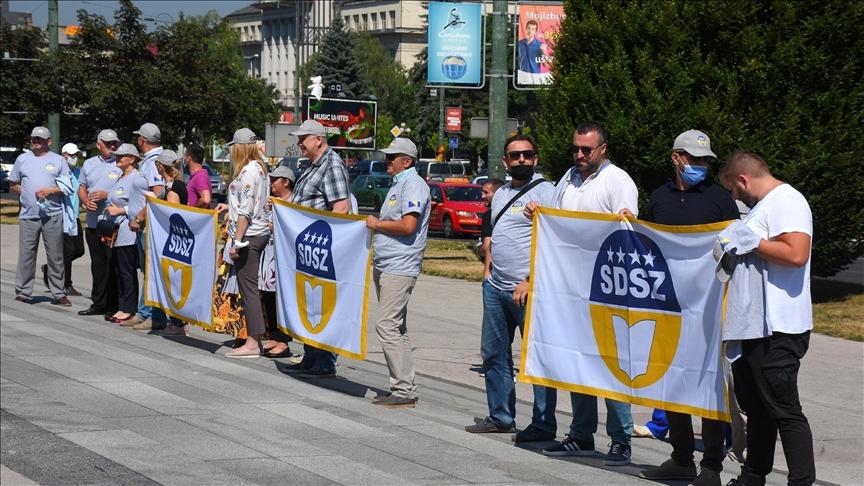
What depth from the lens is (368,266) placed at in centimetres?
979

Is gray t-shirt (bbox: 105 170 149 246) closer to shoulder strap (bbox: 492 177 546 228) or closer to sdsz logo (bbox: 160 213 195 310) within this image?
sdsz logo (bbox: 160 213 195 310)

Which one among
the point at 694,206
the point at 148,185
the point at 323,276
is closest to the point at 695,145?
the point at 694,206

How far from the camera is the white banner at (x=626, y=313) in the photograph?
23.5 feet

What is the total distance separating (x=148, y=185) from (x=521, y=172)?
21.0 ft

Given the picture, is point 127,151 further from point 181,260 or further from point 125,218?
point 181,260

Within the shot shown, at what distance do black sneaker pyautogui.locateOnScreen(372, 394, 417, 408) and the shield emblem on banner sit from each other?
11.5ft

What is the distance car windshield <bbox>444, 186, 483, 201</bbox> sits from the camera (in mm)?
37906

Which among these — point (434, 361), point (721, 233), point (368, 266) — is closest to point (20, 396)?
point (368, 266)

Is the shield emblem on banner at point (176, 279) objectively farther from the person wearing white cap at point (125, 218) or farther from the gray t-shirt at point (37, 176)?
the gray t-shirt at point (37, 176)

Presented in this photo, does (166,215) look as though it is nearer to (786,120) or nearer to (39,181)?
(39,181)

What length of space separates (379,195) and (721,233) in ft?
145

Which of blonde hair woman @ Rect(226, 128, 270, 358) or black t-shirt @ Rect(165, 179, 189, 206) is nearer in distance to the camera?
blonde hair woman @ Rect(226, 128, 270, 358)

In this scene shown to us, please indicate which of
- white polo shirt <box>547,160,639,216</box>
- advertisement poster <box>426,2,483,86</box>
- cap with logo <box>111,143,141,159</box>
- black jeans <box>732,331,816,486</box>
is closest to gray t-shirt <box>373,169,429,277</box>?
white polo shirt <box>547,160,639,216</box>

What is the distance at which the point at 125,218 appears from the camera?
45.7 feet
